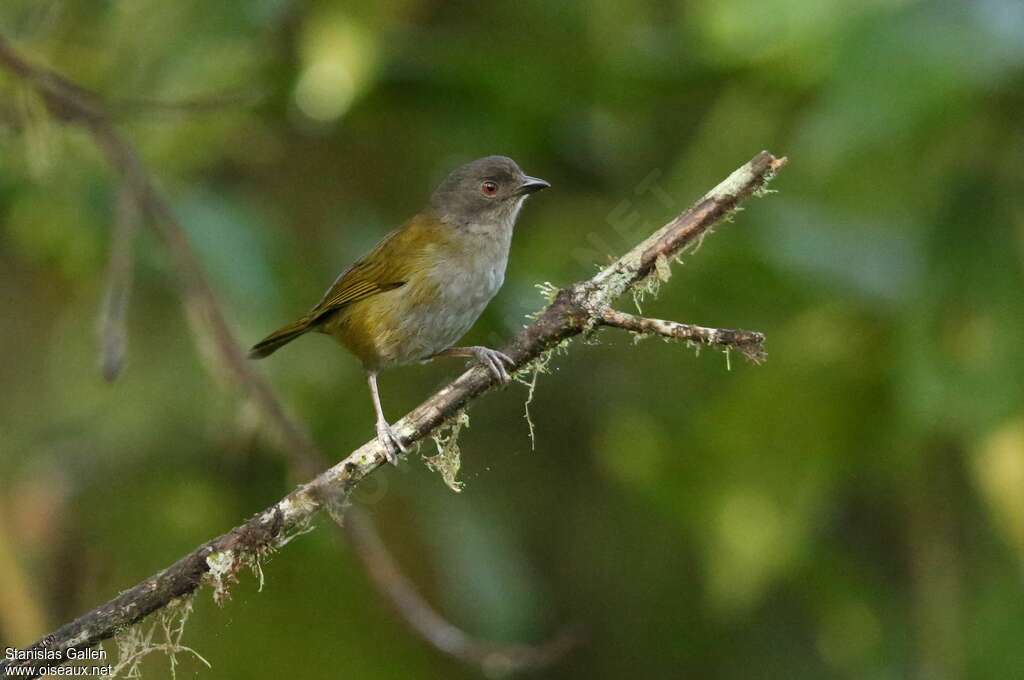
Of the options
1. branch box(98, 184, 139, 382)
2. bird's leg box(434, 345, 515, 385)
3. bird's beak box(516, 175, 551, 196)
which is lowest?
branch box(98, 184, 139, 382)

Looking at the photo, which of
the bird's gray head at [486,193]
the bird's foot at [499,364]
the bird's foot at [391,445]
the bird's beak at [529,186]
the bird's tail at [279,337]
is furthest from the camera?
the bird's beak at [529,186]

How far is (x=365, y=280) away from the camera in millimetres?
4594

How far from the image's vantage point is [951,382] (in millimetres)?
4391

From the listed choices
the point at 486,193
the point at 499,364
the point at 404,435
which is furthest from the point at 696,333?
the point at 486,193

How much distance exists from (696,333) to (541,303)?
5.90ft

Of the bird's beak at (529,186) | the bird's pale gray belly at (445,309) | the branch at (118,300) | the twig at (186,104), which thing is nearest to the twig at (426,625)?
the bird's pale gray belly at (445,309)

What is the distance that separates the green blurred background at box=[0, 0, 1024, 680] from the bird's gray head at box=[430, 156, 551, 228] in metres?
0.31

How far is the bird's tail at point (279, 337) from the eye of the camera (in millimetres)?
4387

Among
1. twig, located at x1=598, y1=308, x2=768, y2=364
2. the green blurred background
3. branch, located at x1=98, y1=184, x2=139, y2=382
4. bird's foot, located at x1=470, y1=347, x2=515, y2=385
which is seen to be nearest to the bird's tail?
the green blurred background

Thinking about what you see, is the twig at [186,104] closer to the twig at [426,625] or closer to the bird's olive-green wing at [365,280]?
the bird's olive-green wing at [365,280]

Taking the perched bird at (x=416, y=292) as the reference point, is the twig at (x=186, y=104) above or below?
above

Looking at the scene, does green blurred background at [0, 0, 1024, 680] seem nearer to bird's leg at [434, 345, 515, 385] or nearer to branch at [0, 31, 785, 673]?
bird's leg at [434, 345, 515, 385]

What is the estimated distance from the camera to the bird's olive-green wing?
4.52 meters

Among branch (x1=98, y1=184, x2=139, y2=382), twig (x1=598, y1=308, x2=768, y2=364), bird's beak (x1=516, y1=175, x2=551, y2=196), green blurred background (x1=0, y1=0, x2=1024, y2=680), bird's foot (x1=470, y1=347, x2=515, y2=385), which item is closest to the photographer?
twig (x1=598, y1=308, x2=768, y2=364)
